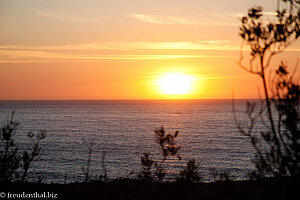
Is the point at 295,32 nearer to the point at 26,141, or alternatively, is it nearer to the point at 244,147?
the point at 244,147

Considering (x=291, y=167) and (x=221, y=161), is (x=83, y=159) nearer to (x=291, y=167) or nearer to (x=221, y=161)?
(x=221, y=161)

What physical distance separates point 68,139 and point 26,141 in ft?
31.5

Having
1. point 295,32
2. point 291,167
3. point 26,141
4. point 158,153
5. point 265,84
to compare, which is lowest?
point 291,167

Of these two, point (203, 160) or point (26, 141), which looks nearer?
point (203, 160)

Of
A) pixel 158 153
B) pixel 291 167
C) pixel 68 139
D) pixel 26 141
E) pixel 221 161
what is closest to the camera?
pixel 291 167

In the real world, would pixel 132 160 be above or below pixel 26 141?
below

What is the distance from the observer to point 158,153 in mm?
56250

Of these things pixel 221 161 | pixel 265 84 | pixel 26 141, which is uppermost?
pixel 26 141

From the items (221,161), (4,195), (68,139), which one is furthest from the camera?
(68,139)

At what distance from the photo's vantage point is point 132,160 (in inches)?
1973

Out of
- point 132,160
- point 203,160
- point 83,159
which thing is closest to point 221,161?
point 203,160

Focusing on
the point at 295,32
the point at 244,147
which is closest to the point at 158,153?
the point at 244,147

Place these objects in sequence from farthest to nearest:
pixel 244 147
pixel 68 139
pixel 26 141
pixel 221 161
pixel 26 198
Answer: pixel 68 139, pixel 26 141, pixel 244 147, pixel 221 161, pixel 26 198

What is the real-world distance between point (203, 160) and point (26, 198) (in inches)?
1678
